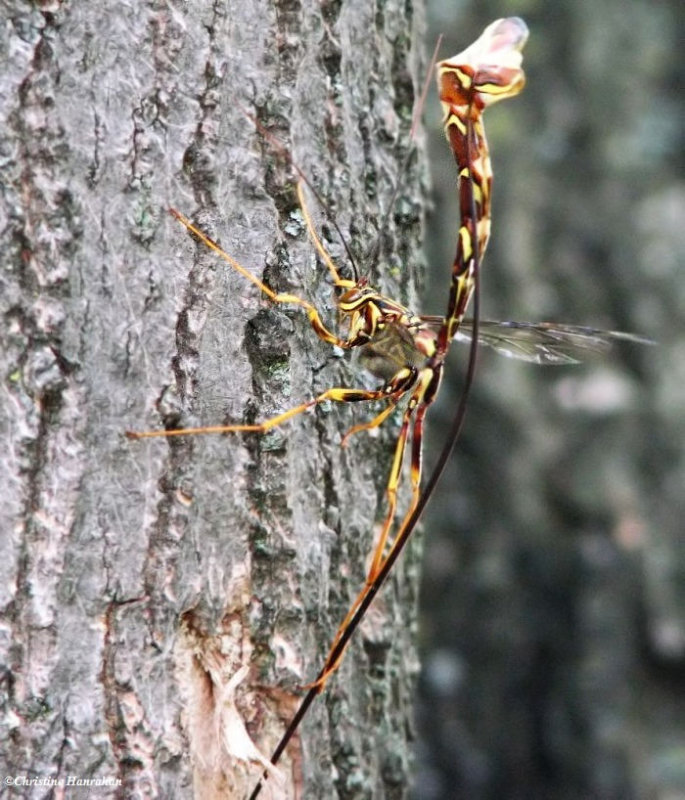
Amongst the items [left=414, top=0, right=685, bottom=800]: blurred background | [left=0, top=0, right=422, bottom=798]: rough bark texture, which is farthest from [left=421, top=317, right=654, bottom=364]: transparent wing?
[left=414, top=0, right=685, bottom=800]: blurred background

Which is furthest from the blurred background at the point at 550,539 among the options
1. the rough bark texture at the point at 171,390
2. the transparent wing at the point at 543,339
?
the rough bark texture at the point at 171,390

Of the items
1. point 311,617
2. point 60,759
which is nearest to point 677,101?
point 311,617

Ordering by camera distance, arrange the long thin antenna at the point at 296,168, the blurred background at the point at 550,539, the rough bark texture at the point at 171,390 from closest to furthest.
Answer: the rough bark texture at the point at 171,390, the long thin antenna at the point at 296,168, the blurred background at the point at 550,539

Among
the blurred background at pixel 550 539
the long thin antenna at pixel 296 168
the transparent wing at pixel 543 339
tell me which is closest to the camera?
the long thin antenna at pixel 296 168

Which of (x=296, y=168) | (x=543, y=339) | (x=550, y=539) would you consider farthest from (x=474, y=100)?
(x=550, y=539)

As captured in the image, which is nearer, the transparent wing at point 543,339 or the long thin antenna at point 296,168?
the long thin antenna at point 296,168

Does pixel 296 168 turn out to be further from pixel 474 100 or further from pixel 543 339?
pixel 543 339

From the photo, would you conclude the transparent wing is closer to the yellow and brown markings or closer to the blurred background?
the yellow and brown markings

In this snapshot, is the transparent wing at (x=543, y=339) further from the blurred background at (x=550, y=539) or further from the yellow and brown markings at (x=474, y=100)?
the blurred background at (x=550, y=539)
